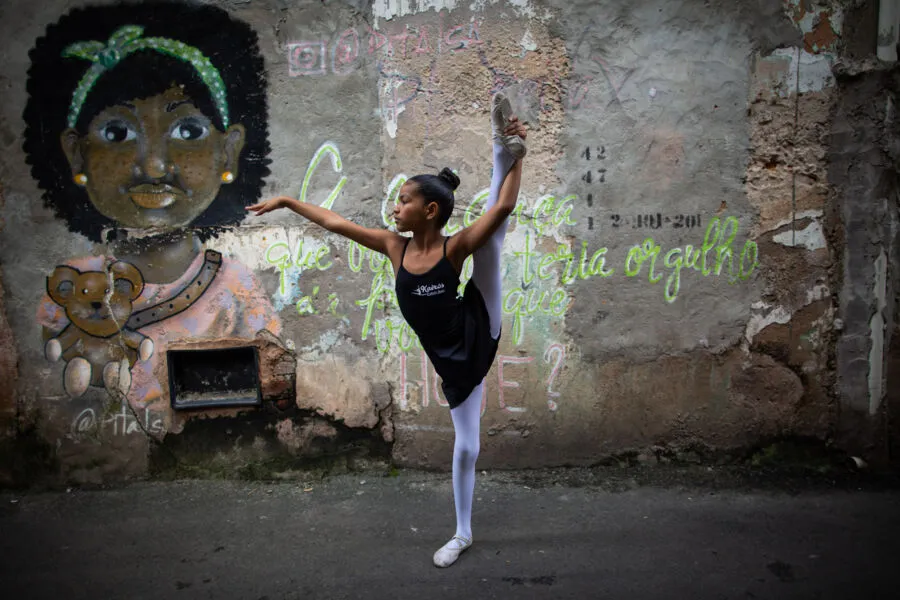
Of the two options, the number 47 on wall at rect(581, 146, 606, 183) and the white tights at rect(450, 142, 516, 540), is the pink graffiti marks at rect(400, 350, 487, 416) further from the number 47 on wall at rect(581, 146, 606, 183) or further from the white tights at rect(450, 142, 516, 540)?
the number 47 on wall at rect(581, 146, 606, 183)

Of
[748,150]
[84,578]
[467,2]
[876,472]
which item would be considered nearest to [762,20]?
[748,150]

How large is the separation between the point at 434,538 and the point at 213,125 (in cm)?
286

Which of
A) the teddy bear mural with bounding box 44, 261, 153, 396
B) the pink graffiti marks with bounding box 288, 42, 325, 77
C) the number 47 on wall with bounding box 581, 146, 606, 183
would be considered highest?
the pink graffiti marks with bounding box 288, 42, 325, 77

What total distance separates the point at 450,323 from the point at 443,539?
120 centimetres

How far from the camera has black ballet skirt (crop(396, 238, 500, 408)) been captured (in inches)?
110

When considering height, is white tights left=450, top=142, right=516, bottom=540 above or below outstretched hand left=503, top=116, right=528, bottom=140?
below

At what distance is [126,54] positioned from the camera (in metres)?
3.92

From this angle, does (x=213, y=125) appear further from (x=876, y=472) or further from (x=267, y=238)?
(x=876, y=472)

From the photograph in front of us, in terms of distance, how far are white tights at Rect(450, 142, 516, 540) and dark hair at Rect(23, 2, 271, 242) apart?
6.05 feet

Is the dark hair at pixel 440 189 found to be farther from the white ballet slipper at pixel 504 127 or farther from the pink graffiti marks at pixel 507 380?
the pink graffiti marks at pixel 507 380

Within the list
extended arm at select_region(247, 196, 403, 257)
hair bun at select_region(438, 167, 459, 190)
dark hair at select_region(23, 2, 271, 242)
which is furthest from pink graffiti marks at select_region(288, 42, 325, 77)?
hair bun at select_region(438, 167, 459, 190)

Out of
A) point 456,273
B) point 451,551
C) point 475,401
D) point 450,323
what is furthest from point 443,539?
point 456,273

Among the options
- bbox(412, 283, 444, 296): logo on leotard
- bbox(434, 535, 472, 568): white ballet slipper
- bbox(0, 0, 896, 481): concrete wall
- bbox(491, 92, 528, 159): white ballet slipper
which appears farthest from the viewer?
bbox(0, 0, 896, 481): concrete wall

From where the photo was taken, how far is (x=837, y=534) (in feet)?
10.4
